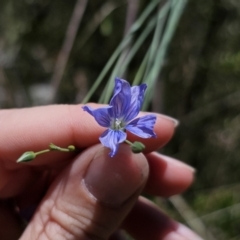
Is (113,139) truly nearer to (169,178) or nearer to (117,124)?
(117,124)

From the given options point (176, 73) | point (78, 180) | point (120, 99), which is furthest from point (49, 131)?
point (176, 73)

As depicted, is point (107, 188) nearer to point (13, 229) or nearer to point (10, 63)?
point (13, 229)

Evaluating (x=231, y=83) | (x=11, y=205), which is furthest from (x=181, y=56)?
(x=11, y=205)

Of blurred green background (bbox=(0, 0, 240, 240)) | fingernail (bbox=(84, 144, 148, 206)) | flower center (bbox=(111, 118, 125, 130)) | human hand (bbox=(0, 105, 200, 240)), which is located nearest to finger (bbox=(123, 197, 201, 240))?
human hand (bbox=(0, 105, 200, 240))

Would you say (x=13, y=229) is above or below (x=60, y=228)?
below

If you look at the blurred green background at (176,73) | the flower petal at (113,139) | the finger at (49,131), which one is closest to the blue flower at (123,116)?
the flower petal at (113,139)

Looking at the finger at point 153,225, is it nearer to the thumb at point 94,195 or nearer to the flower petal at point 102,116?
the thumb at point 94,195
